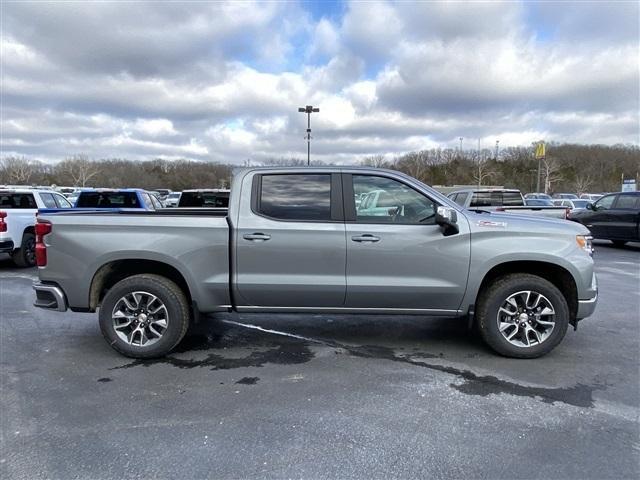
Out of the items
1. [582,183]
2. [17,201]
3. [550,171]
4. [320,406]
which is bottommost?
[320,406]

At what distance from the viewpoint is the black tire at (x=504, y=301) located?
4.35 meters

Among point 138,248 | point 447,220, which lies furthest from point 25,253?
point 447,220

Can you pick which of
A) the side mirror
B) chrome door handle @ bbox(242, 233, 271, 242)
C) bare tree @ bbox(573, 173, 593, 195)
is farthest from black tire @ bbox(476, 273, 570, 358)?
bare tree @ bbox(573, 173, 593, 195)

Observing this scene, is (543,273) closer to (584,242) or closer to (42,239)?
(584,242)

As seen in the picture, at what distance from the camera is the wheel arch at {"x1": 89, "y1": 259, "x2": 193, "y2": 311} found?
4.52m

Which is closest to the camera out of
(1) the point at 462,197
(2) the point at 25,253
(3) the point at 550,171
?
(2) the point at 25,253

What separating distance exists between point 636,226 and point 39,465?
15.1 meters

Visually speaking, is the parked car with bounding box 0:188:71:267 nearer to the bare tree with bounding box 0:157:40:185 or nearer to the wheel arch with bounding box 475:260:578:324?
the wheel arch with bounding box 475:260:578:324

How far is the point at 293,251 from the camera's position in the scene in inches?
172

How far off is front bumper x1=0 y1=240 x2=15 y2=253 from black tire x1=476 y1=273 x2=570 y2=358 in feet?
32.1

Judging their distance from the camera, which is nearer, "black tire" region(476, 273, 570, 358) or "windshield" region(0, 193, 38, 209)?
"black tire" region(476, 273, 570, 358)

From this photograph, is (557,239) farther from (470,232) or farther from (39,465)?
(39,465)

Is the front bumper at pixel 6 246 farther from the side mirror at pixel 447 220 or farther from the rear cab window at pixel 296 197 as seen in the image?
the side mirror at pixel 447 220

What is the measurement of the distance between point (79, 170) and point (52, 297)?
381ft
